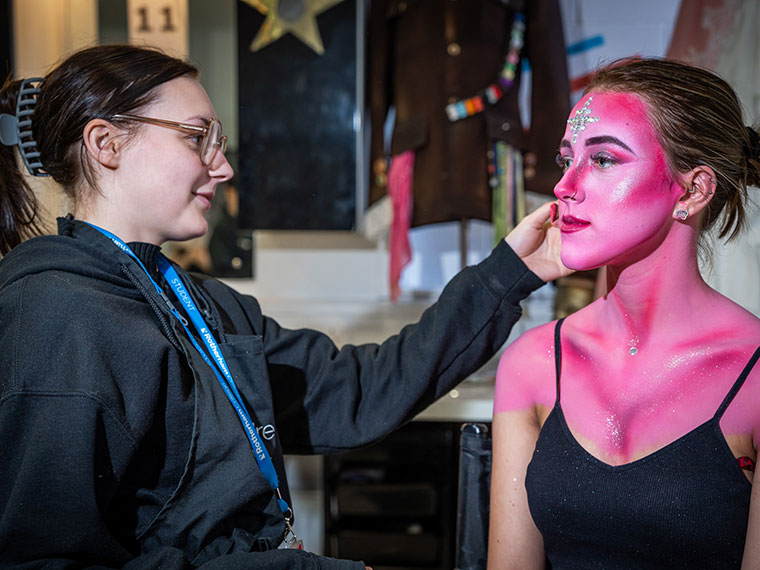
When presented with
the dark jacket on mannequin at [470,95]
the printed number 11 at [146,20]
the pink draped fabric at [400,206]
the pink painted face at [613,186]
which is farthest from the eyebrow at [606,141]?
the printed number 11 at [146,20]

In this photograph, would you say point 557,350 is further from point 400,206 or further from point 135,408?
point 400,206

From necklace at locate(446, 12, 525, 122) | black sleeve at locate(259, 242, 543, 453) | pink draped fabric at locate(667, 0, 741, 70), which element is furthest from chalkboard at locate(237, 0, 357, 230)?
black sleeve at locate(259, 242, 543, 453)

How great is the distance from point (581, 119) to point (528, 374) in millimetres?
440

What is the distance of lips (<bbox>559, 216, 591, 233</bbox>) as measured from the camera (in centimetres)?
113

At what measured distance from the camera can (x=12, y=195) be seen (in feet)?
4.19

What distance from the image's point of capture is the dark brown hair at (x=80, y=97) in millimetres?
1168

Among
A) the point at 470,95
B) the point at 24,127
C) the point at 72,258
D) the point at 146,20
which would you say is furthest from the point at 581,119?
the point at 146,20

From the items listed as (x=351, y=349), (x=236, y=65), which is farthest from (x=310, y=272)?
(x=351, y=349)

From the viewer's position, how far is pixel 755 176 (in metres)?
1.14

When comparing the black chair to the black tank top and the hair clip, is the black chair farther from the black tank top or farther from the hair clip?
the hair clip

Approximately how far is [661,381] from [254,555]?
66 cm

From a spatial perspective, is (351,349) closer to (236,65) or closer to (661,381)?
(661,381)

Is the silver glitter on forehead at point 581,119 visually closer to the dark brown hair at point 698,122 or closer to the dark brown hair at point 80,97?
the dark brown hair at point 698,122

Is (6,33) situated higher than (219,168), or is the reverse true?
(6,33)
